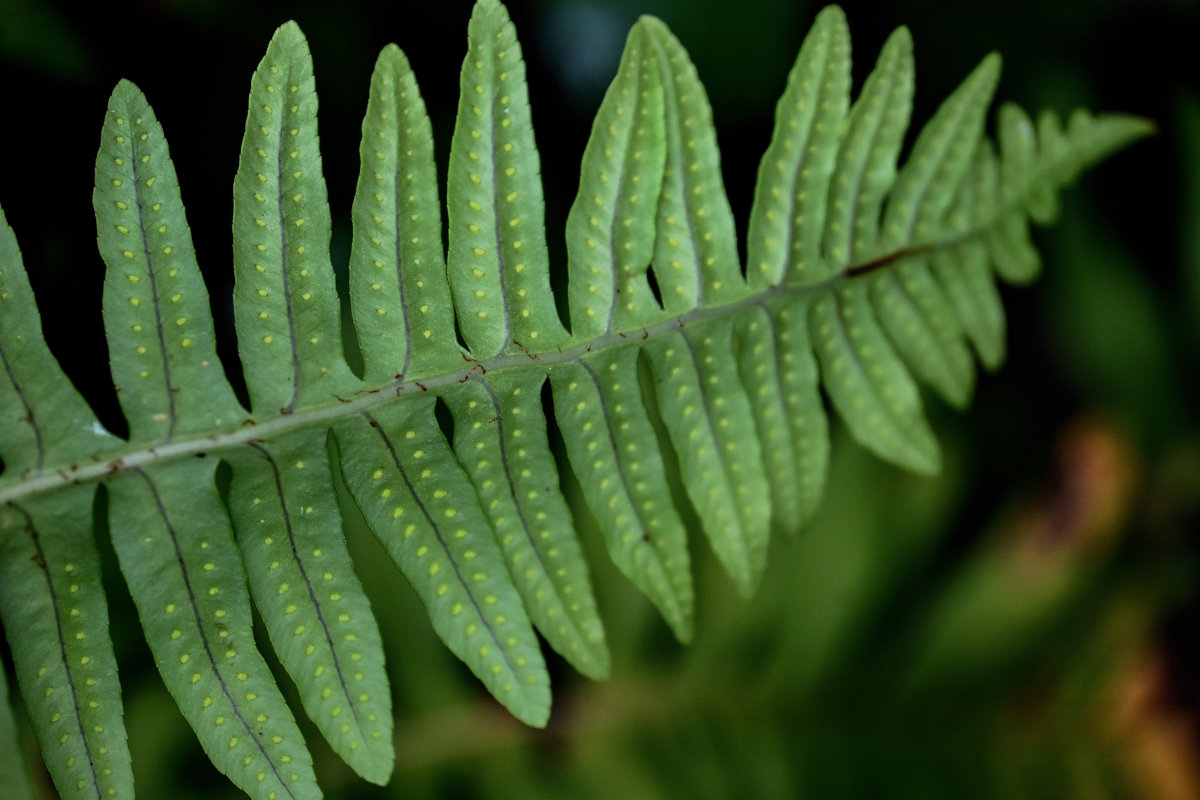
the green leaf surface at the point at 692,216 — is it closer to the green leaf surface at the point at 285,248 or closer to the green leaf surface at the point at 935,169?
the green leaf surface at the point at 935,169

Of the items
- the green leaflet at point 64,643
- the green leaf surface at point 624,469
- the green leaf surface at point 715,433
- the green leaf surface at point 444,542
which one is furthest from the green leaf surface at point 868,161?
the green leaflet at point 64,643

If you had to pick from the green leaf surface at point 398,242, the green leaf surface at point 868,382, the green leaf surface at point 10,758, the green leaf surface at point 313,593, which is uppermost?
the green leaf surface at point 398,242

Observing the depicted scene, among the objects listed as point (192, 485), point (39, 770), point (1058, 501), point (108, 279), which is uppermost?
point (108, 279)

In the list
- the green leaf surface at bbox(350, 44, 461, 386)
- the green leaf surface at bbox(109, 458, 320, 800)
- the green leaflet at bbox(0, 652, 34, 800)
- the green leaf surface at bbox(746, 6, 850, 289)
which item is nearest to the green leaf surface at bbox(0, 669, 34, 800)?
the green leaflet at bbox(0, 652, 34, 800)

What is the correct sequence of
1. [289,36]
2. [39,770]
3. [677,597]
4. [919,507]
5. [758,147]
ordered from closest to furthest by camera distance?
1. [289,36]
2. [677,597]
3. [39,770]
4. [758,147]
5. [919,507]

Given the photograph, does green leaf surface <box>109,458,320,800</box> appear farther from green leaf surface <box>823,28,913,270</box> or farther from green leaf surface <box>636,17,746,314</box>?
green leaf surface <box>823,28,913,270</box>

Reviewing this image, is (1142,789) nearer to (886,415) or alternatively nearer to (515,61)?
(886,415)

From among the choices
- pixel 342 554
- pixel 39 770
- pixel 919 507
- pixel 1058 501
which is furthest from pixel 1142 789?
pixel 39 770
